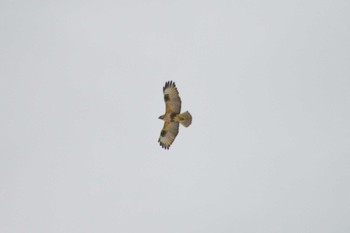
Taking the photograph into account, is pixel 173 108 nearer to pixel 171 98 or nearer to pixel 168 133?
pixel 171 98

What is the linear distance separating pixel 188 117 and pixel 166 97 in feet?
5.04

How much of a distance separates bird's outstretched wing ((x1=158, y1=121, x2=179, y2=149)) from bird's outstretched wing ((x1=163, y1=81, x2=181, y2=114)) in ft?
4.08

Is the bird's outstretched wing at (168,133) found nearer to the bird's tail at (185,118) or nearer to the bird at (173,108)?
the bird at (173,108)

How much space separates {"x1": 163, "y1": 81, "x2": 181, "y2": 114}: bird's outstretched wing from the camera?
30547mm

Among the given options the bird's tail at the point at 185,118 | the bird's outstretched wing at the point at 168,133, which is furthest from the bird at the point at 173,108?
the bird's outstretched wing at the point at 168,133

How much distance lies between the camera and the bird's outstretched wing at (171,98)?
100 feet

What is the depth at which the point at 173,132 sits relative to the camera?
32.2 m

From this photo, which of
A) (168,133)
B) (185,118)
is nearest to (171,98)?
(185,118)

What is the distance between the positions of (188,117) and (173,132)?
189 centimetres

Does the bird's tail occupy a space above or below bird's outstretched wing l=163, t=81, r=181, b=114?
below

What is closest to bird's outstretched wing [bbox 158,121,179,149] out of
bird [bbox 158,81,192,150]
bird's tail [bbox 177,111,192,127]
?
bird [bbox 158,81,192,150]

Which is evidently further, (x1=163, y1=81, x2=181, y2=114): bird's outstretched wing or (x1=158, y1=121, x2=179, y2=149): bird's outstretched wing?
(x1=158, y1=121, x2=179, y2=149): bird's outstretched wing

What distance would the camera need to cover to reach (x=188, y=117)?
30672 mm

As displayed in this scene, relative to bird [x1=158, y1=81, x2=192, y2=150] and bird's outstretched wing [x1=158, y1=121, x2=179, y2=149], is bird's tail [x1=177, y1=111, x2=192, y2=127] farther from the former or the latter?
bird's outstretched wing [x1=158, y1=121, x2=179, y2=149]
